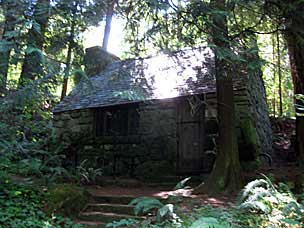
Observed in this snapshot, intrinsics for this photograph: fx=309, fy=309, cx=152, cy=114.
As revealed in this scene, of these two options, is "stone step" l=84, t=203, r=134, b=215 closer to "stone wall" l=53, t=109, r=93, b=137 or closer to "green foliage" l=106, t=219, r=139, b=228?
"green foliage" l=106, t=219, r=139, b=228

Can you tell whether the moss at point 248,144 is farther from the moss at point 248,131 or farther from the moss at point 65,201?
the moss at point 65,201

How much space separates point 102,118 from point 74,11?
5160 millimetres

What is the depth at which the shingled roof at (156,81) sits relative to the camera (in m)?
7.26

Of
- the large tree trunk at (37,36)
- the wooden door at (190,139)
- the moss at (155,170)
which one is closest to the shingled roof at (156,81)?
the wooden door at (190,139)

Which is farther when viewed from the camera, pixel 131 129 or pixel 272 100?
pixel 272 100

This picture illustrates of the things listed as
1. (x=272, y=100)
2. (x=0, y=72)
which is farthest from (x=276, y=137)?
(x=0, y=72)

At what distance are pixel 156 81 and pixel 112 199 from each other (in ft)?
13.8

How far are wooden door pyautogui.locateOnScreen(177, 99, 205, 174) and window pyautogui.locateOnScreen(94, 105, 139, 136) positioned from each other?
4.75 ft

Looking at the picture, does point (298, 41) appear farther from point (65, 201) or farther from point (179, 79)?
Answer: point (65, 201)

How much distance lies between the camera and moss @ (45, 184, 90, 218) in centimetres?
500

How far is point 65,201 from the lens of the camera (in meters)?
5.15

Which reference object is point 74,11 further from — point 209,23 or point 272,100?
point 272,100

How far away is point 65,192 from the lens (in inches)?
207

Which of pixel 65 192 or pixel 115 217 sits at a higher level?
pixel 65 192
